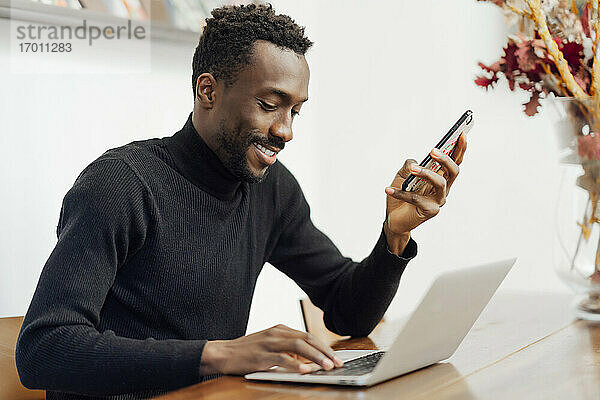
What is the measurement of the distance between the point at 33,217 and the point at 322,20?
4.75 ft

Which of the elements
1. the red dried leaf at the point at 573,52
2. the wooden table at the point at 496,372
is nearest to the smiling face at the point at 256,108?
the wooden table at the point at 496,372

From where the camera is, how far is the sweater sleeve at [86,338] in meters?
0.99

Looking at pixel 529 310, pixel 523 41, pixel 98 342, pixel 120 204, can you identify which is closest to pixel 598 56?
pixel 523 41

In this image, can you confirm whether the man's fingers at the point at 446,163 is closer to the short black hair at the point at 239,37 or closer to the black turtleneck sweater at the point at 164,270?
the black turtleneck sweater at the point at 164,270

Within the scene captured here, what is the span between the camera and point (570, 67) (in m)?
1.43

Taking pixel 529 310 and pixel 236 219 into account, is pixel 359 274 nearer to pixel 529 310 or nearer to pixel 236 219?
pixel 236 219

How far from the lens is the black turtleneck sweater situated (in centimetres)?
100

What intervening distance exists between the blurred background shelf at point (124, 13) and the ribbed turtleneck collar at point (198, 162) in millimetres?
622

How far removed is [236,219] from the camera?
4.50 feet

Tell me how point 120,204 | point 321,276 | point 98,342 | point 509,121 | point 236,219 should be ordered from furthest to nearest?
point 509,121, point 321,276, point 236,219, point 120,204, point 98,342

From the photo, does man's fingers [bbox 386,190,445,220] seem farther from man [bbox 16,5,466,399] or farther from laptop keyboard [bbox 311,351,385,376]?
laptop keyboard [bbox 311,351,385,376]

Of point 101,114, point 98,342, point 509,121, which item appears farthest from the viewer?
point 509,121

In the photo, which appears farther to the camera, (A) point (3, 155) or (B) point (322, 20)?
(B) point (322, 20)

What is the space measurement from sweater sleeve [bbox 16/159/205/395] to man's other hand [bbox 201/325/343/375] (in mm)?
24
